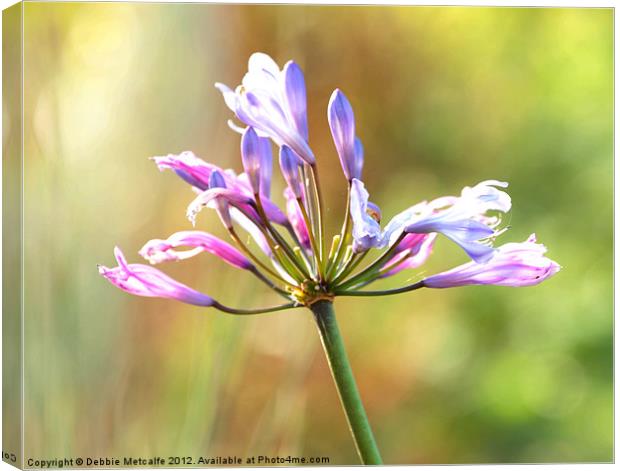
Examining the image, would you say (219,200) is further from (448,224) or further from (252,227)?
(448,224)

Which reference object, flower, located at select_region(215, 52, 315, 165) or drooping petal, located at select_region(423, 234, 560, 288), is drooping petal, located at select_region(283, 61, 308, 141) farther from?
drooping petal, located at select_region(423, 234, 560, 288)

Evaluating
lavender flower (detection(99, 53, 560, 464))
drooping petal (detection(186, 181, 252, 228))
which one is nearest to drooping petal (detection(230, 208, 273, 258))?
lavender flower (detection(99, 53, 560, 464))

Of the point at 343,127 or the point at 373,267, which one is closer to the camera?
the point at 373,267

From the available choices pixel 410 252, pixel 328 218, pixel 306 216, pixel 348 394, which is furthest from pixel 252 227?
pixel 328 218

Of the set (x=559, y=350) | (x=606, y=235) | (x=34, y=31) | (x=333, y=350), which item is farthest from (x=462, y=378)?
(x=34, y=31)

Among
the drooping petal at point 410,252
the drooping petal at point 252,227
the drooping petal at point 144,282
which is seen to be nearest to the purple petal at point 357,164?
the drooping petal at point 410,252

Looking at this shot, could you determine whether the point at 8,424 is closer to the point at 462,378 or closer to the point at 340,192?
the point at 340,192

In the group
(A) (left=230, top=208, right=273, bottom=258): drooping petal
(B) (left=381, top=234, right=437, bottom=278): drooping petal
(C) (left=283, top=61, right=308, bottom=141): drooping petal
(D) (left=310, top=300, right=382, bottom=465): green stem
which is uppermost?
(C) (left=283, top=61, right=308, bottom=141): drooping petal

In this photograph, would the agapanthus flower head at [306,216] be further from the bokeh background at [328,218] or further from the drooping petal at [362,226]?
the bokeh background at [328,218]
